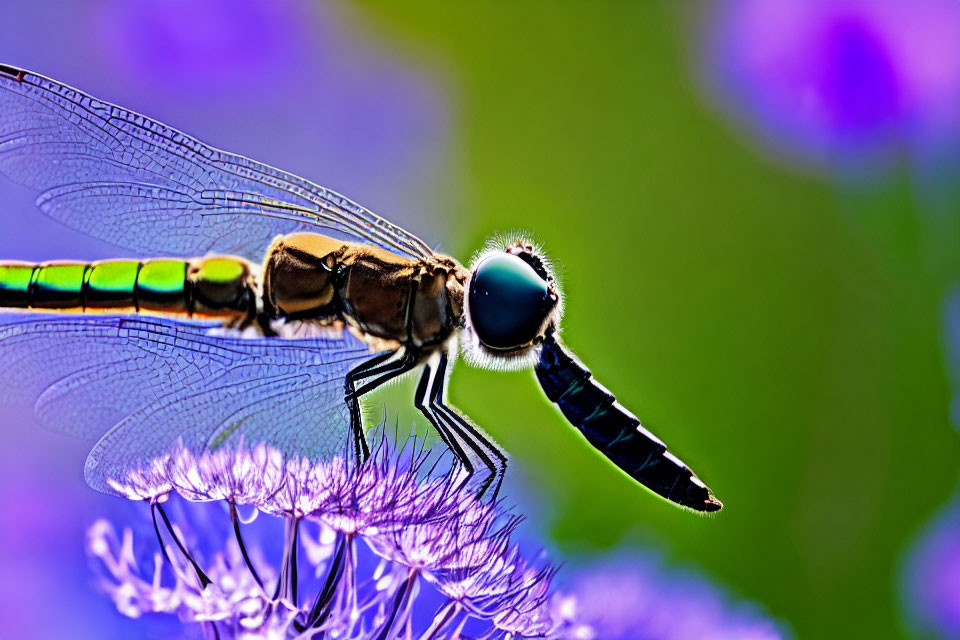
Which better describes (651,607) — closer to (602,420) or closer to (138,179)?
(602,420)

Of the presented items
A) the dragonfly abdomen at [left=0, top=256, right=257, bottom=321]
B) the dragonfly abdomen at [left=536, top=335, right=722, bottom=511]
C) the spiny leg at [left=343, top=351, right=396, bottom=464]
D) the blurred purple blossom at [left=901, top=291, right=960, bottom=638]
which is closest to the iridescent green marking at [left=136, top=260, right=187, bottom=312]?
the dragonfly abdomen at [left=0, top=256, right=257, bottom=321]

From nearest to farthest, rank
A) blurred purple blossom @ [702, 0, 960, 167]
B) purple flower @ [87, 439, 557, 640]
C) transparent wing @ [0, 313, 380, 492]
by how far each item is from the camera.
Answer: purple flower @ [87, 439, 557, 640]
transparent wing @ [0, 313, 380, 492]
blurred purple blossom @ [702, 0, 960, 167]

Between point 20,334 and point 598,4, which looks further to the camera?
point 598,4

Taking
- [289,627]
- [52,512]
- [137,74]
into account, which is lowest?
[52,512]

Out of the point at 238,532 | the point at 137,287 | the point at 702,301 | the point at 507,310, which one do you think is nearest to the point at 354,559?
the point at 238,532

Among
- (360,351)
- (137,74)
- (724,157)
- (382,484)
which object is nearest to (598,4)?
(724,157)

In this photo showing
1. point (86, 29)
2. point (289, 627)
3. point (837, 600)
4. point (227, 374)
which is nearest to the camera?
point (289, 627)

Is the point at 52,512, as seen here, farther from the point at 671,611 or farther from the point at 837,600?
the point at 837,600

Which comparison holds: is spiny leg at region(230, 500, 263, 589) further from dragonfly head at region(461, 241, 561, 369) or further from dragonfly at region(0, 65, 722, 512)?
dragonfly head at region(461, 241, 561, 369)
